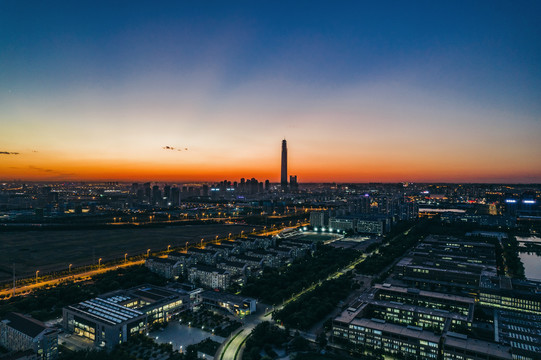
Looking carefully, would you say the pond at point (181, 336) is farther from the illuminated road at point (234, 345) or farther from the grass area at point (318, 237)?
the grass area at point (318, 237)

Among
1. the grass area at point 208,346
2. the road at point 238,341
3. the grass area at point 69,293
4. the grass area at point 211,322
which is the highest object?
the grass area at point 69,293

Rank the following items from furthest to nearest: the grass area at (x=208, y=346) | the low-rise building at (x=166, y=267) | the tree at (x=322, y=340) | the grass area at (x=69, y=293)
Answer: the low-rise building at (x=166, y=267) < the grass area at (x=69, y=293) < the tree at (x=322, y=340) < the grass area at (x=208, y=346)

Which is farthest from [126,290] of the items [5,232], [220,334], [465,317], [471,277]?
[5,232]

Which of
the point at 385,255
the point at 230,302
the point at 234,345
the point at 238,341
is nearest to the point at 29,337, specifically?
the point at 234,345

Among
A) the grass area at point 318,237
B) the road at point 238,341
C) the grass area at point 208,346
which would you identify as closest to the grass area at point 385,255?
the grass area at point 318,237

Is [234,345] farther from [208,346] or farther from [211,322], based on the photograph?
[211,322]

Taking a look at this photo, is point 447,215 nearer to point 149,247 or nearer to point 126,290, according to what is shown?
point 149,247

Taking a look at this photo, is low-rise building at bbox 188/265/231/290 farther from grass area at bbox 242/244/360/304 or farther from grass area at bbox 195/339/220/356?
grass area at bbox 195/339/220/356

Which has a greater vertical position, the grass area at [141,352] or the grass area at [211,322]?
the grass area at [141,352]
